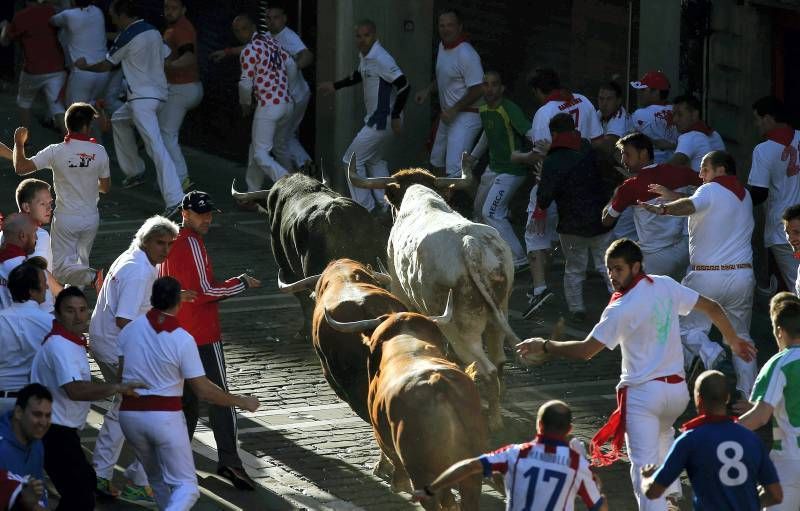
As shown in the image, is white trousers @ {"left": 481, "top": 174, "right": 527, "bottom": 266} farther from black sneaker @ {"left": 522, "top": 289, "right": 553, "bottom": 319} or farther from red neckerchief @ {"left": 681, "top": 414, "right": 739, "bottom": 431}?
red neckerchief @ {"left": 681, "top": 414, "right": 739, "bottom": 431}

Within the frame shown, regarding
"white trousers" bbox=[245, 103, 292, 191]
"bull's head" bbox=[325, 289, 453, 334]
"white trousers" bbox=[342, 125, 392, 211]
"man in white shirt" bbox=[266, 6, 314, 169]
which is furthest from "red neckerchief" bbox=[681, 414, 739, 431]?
"man in white shirt" bbox=[266, 6, 314, 169]

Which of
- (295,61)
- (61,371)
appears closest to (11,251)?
(61,371)

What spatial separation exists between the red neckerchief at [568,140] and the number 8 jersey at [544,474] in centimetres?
709

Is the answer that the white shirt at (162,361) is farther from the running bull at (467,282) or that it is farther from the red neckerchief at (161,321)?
the running bull at (467,282)

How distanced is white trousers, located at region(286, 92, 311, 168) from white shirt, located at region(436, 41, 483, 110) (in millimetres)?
2051

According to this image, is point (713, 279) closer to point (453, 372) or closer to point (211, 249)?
point (453, 372)

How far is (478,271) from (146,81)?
318 inches

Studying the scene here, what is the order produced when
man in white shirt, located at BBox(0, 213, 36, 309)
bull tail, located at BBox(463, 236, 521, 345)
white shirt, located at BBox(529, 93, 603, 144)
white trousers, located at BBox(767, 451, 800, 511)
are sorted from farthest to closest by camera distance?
white shirt, located at BBox(529, 93, 603, 144) → bull tail, located at BBox(463, 236, 521, 345) → man in white shirt, located at BBox(0, 213, 36, 309) → white trousers, located at BBox(767, 451, 800, 511)

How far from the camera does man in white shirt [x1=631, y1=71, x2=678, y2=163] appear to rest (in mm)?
15352

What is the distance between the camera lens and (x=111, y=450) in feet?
33.8

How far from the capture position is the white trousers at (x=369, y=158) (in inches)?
727

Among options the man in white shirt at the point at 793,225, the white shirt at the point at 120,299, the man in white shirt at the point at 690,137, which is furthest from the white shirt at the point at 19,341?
the man in white shirt at the point at 690,137

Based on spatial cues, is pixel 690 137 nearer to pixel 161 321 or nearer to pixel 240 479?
pixel 240 479

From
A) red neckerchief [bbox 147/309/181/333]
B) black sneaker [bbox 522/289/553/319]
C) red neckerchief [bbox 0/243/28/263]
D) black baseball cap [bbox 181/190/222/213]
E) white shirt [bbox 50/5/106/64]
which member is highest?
white shirt [bbox 50/5/106/64]
